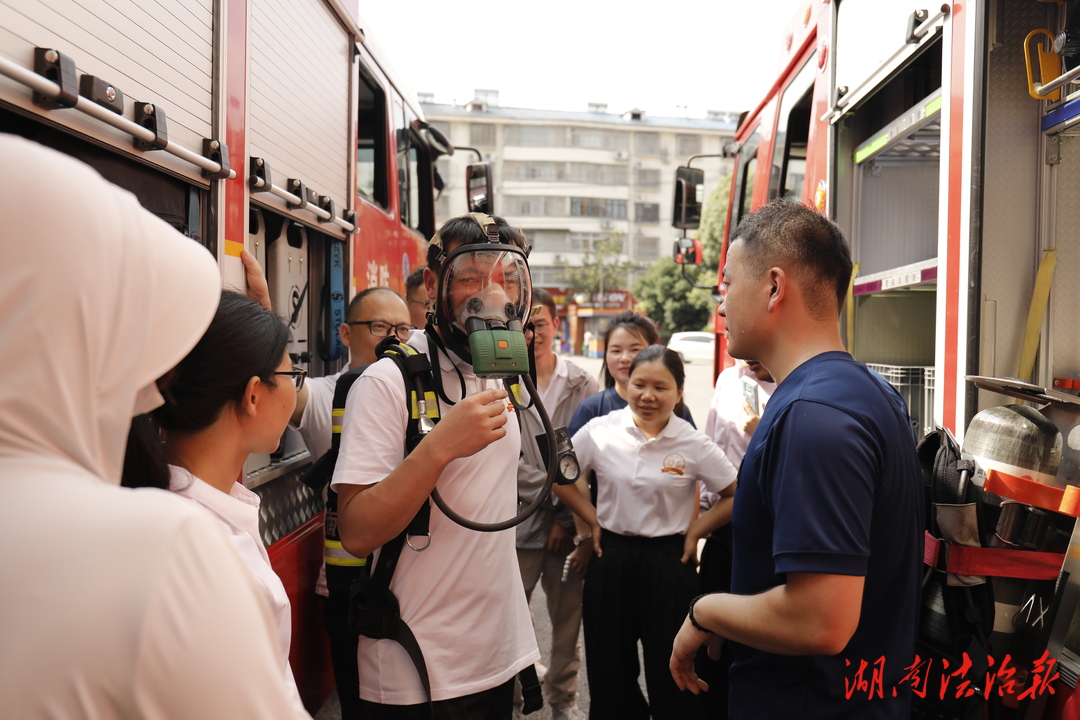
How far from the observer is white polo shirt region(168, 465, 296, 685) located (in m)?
1.39

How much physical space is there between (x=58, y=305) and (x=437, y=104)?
44530 millimetres

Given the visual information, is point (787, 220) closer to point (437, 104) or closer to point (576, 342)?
point (576, 342)

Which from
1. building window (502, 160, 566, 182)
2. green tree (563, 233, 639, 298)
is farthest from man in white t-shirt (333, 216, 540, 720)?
building window (502, 160, 566, 182)

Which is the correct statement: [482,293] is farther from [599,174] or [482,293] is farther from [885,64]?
[599,174]

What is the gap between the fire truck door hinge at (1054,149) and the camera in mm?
2109

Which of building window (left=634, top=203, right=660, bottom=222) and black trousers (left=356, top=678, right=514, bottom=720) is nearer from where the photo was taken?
black trousers (left=356, top=678, right=514, bottom=720)

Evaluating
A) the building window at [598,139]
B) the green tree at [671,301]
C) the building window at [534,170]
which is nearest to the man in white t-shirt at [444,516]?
the green tree at [671,301]

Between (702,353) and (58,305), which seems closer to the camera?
(58,305)

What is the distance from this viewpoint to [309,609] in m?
2.85

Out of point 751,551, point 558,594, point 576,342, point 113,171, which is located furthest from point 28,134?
point 576,342

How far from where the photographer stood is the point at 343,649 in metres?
2.57

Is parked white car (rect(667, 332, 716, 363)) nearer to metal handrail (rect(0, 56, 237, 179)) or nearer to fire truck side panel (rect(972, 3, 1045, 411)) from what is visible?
fire truck side panel (rect(972, 3, 1045, 411))

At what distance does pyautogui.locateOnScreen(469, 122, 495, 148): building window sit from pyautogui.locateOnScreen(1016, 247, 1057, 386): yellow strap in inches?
1649

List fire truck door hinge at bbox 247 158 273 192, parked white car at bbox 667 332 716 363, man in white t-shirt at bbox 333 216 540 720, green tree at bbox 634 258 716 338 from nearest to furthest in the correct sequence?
man in white t-shirt at bbox 333 216 540 720 → fire truck door hinge at bbox 247 158 273 192 → parked white car at bbox 667 332 716 363 → green tree at bbox 634 258 716 338
